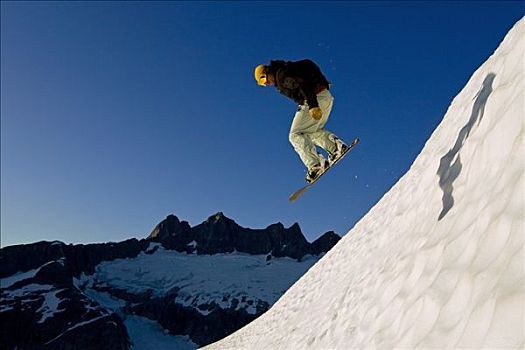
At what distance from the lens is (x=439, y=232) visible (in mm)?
5828

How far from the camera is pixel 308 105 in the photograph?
32.6 feet

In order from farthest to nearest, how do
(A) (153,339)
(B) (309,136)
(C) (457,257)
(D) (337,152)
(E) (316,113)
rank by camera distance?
(A) (153,339) < (B) (309,136) < (D) (337,152) < (E) (316,113) < (C) (457,257)

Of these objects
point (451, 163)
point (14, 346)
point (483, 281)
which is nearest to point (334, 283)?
point (451, 163)

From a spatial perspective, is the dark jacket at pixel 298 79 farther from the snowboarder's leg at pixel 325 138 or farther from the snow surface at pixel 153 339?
the snow surface at pixel 153 339

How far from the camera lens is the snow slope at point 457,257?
3504mm

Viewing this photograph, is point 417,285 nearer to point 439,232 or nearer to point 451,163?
point 439,232

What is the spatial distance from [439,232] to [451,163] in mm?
1681

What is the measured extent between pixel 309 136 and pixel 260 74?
6.59 feet

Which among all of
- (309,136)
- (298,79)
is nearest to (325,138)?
(309,136)

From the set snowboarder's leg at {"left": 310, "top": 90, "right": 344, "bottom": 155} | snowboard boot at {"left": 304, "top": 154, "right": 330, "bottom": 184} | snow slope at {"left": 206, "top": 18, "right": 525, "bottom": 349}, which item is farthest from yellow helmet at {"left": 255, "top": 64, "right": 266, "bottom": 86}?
snow slope at {"left": 206, "top": 18, "right": 525, "bottom": 349}

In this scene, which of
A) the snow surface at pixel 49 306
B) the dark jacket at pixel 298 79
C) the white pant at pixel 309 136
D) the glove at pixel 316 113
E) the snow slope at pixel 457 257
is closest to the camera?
the snow slope at pixel 457 257

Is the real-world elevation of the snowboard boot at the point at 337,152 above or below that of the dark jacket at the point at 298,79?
below

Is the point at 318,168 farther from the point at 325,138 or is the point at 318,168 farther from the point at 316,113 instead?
the point at 316,113

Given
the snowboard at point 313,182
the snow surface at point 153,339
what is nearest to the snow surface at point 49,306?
the snow surface at point 153,339
